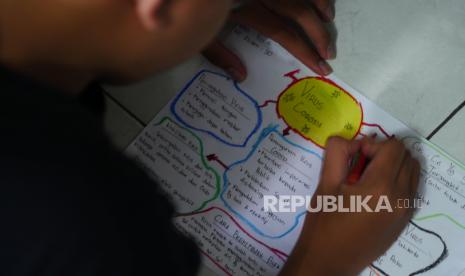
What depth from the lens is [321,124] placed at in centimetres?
62

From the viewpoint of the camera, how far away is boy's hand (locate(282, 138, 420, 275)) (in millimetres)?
573

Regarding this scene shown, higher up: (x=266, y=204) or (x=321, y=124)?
(x=321, y=124)

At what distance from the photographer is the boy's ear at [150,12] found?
32cm

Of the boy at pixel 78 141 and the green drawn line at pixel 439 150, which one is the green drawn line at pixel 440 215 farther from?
the boy at pixel 78 141

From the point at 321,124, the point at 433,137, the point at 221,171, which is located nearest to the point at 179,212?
the point at 221,171

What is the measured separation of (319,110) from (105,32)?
32 centimetres

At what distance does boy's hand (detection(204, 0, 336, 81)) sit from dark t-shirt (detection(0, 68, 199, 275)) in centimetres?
26

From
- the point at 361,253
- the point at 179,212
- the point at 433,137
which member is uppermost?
the point at 433,137

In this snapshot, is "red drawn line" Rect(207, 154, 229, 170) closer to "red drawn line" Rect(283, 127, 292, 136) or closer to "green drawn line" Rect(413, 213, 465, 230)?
"red drawn line" Rect(283, 127, 292, 136)

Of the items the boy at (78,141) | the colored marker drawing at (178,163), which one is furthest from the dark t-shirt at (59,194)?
the colored marker drawing at (178,163)

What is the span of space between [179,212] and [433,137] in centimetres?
31

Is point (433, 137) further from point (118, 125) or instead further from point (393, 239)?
point (118, 125)

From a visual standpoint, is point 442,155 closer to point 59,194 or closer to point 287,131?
point 287,131

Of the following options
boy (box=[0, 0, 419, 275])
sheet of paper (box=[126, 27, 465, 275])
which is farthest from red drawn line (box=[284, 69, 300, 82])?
boy (box=[0, 0, 419, 275])
